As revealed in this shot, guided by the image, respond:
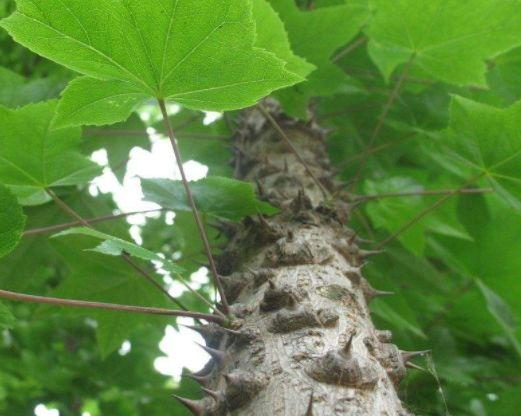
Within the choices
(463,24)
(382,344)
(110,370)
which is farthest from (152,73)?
(110,370)

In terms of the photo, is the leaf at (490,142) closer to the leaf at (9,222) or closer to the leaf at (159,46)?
the leaf at (159,46)

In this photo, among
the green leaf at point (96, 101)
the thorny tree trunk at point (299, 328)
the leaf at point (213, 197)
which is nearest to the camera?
the thorny tree trunk at point (299, 328)

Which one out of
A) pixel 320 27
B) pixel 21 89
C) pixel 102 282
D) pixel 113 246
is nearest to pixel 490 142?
pixel 320 27

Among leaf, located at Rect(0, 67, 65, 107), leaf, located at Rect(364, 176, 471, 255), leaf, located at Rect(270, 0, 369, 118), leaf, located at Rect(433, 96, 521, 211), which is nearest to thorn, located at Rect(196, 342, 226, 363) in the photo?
leaf, located at Rect(433, 96, 521, 211)

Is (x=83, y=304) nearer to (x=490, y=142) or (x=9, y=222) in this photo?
(x=9, y=222)

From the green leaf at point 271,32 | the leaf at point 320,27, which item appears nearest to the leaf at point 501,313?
the leaf at point 320,27

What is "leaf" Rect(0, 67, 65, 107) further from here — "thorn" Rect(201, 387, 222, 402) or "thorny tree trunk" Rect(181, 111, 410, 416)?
"thorn" Rect(201, 387, 222, 402)
